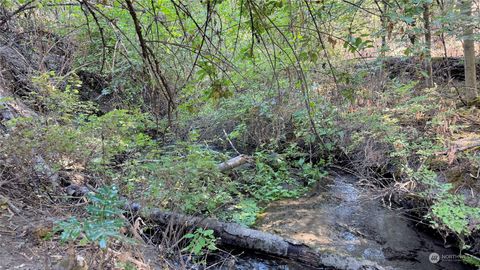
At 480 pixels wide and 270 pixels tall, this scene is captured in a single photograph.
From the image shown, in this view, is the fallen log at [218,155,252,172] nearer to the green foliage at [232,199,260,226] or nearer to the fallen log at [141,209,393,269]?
the green foliage at [232,199,260,226]

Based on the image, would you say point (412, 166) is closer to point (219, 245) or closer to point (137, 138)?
point (219, 245)

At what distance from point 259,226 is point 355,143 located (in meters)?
2.47

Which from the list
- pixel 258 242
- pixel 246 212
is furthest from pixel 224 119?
pixel 258 242

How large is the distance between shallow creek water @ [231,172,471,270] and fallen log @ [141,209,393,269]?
0.12m

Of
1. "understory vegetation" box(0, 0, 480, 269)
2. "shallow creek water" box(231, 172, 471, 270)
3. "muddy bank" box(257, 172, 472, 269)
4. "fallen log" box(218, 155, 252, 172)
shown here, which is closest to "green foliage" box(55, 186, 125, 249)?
"understory vegetation" box(0, 0, 480, 269)

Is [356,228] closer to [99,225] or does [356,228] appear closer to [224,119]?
[99,225]

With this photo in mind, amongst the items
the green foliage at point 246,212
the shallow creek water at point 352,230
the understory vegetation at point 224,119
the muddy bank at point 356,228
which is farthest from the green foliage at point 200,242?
the muddy bank at point 356,228

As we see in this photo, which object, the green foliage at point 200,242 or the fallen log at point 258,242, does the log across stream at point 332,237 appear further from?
the green foliage at point 200,242

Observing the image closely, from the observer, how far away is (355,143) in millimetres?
6082

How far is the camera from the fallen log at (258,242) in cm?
369

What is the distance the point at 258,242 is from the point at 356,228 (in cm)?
155

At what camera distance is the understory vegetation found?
1873 millimetres

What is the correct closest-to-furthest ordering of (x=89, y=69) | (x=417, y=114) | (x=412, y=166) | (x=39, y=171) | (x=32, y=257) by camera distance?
(x=32, y=257), (x=39, y=171), (x=412, y=166), (x=417, y=114), (x=89, y=69)

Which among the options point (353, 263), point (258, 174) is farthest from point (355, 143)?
point (353, 263)
